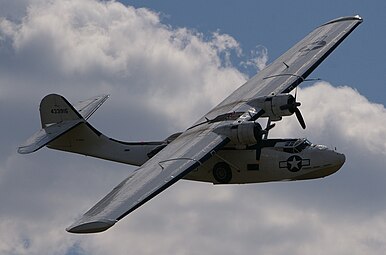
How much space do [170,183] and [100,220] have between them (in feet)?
22.5

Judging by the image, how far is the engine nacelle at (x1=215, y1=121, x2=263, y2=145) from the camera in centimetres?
5572

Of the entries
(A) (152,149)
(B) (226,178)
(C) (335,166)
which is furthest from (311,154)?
(A) (152,149)

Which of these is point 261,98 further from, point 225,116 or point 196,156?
point 196,156

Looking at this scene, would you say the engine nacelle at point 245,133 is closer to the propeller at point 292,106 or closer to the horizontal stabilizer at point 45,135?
the propeller at point 292,106

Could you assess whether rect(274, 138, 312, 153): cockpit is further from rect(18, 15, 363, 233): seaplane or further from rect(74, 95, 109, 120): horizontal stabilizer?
rect(74, 95, 109, 120): horizontal stabilizer

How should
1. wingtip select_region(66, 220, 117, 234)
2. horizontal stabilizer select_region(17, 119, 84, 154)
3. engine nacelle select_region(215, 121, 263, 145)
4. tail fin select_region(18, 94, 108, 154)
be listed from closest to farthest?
wingtip select_region(66, 220, 117, 234)
engine nacelle select_region(215, 121, 263, 145)
horizontal stabilizer select_region(17, 119, 84, 154)
tail fin select_region(18, 94, 108, 154)

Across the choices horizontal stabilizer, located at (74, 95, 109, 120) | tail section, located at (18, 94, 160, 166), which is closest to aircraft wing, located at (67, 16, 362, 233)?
tail section, located at (18, 94, 160, 166)

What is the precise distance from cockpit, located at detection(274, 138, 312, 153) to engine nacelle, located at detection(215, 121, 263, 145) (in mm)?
1387

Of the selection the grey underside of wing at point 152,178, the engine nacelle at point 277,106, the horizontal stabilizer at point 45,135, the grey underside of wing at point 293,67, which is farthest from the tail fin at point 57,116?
the engine nacelle at point 277,106

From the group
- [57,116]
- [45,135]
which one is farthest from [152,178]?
[57,116]

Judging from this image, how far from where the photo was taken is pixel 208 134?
56531 mm

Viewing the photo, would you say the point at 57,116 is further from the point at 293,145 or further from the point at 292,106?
the point at 293,145

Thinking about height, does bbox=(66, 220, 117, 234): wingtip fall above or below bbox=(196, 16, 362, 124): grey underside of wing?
below

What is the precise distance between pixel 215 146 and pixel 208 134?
1.95m
